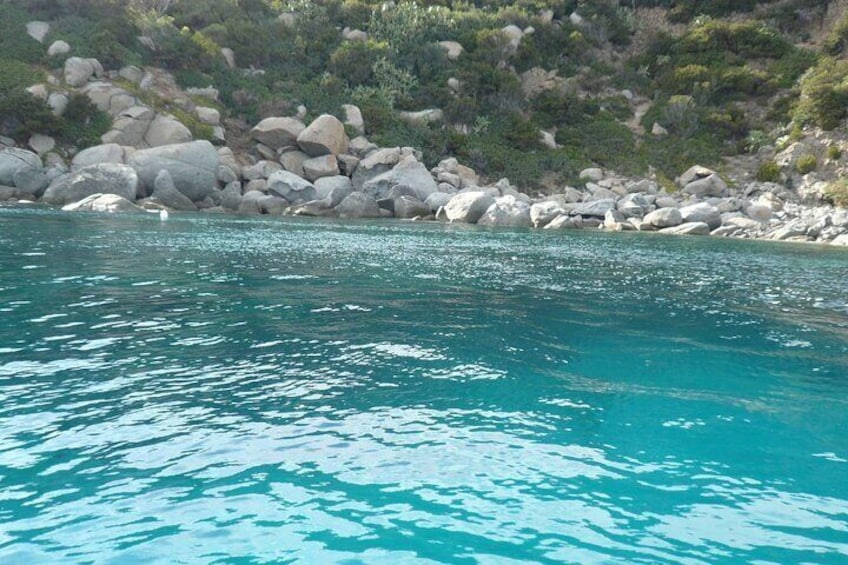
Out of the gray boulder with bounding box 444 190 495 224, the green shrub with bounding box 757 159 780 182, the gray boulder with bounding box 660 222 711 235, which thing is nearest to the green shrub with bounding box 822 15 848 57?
the green shrub with bounding box 757 159 780 182

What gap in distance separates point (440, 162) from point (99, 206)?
20405mm

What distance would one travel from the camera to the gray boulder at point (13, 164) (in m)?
30.0

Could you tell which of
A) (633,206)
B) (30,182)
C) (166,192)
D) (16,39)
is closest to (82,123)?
(30,182)

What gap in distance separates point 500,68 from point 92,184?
3118 cm

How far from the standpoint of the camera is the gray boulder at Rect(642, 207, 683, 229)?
99.3ft

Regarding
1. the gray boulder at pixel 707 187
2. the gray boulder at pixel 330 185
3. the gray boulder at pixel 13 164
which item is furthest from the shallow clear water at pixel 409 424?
the gray boulder at pixel 707 187

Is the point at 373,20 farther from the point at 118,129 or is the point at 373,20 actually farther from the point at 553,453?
the point at 553,453

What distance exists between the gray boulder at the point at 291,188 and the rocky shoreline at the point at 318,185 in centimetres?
6

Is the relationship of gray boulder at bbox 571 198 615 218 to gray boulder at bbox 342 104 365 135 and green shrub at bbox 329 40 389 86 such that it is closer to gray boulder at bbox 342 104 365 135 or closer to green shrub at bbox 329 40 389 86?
gray boulder at bbox 342 104 365 135

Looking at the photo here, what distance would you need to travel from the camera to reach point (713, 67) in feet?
164

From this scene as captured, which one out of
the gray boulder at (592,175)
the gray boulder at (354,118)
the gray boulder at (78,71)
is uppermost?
the gray boulder at (78,71)

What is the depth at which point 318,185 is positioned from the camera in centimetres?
3506

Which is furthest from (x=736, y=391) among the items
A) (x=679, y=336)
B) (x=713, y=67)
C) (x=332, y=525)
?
(x=713, y=67)

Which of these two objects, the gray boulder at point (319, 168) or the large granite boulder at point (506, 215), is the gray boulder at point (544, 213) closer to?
the large granite boulder at point (506, 215)
